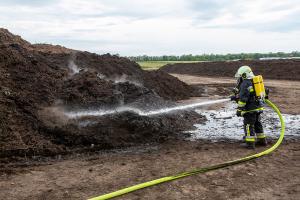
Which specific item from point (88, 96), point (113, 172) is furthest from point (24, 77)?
point (113, 172)

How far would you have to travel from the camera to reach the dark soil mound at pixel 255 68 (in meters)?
26.6

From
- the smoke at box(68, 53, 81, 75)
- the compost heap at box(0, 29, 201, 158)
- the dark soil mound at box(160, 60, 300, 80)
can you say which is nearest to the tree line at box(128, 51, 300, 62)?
the dark soil mound at box(160, 60, 300, 80)

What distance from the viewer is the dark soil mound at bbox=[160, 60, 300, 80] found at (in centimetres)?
2664

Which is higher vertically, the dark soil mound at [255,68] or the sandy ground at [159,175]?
the dark soil mound at [255,68]

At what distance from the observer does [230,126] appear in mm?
9680

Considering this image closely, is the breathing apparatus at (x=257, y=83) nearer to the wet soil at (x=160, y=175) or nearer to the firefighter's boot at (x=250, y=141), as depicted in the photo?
the firefighter's boot at (x=250, y=141)

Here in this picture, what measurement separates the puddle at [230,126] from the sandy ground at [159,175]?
121cm

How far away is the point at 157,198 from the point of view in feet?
15.4

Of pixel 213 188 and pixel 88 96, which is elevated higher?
pixel 88 96

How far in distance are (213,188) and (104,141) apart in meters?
3.14

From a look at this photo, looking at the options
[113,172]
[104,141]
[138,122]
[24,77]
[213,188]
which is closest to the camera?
[213,188]

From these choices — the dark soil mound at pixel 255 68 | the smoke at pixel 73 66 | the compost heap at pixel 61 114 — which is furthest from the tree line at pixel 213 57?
the compost heap at pixel 61 114

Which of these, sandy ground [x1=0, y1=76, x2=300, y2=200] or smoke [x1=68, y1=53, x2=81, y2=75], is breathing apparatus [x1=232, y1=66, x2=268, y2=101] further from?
smoke [x1=68, y1=53, x2=81, y2=75]

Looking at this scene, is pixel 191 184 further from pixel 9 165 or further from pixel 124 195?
pixel 9 165
